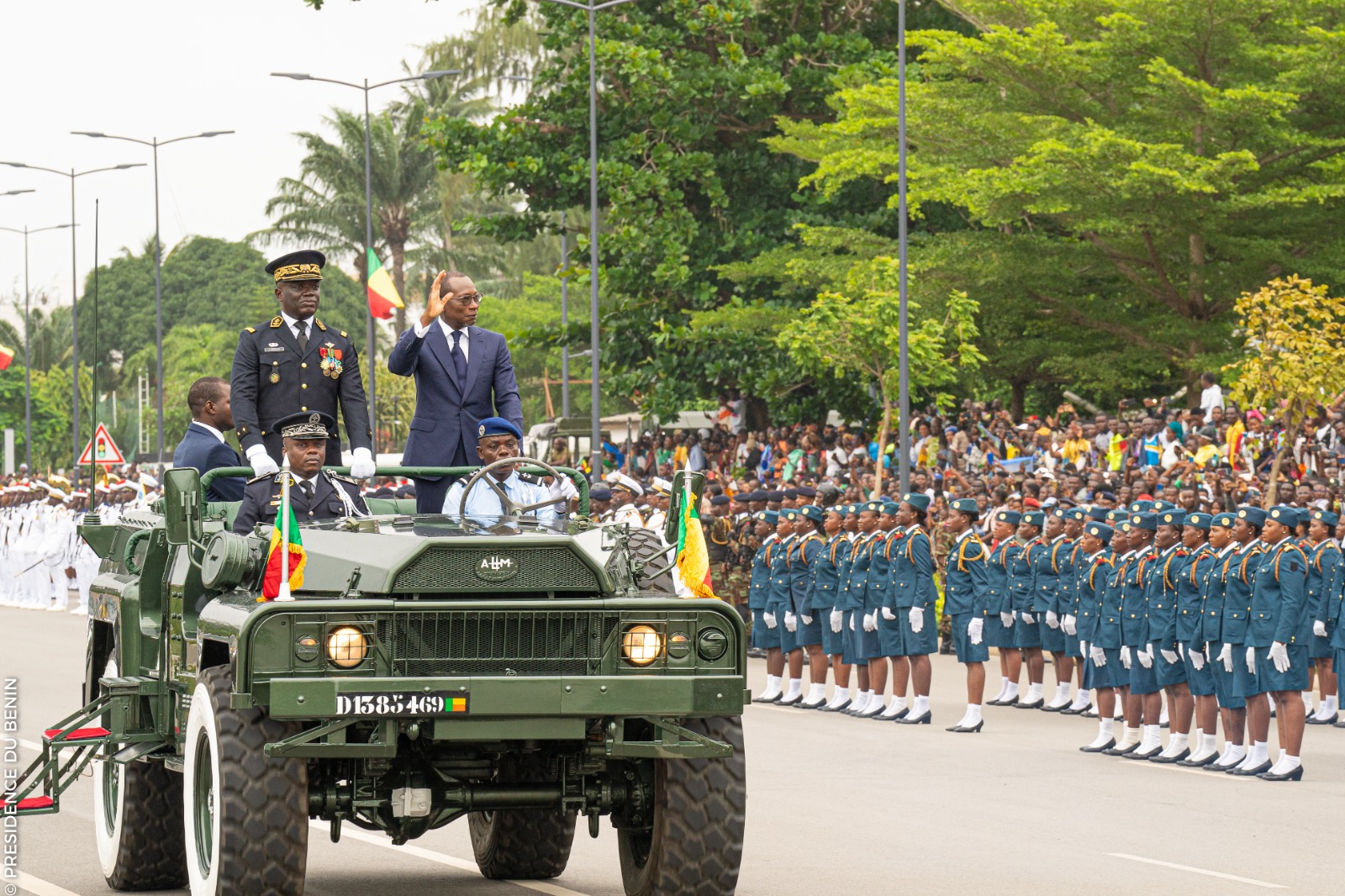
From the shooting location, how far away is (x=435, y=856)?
10.5 m

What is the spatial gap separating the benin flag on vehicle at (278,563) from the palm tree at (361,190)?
188ft

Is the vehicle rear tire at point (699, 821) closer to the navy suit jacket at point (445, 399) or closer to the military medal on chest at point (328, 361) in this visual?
the navy suit jacket at point (445, 399)

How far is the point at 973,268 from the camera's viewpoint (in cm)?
3159

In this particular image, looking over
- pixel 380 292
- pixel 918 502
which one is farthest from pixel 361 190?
pixel 918 502

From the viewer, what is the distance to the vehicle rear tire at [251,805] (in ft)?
24.7

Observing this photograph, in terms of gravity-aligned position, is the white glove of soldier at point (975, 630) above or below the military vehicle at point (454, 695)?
below

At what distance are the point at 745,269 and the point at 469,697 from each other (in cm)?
2742

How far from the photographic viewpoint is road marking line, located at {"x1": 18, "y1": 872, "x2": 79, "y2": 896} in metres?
9.28

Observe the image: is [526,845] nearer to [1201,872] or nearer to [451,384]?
[451,384]

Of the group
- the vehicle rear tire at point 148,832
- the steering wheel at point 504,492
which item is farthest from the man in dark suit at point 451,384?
the vehicle rear tire at point 148,832

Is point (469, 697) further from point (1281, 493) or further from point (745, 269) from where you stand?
point (745, 269)

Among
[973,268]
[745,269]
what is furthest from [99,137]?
[973,268]

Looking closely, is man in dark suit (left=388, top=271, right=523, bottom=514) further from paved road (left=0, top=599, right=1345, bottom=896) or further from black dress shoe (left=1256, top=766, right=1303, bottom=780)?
black dress shoe (left=1256, top=766, right=1303, bottom=780)

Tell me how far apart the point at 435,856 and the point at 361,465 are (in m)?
2.39
